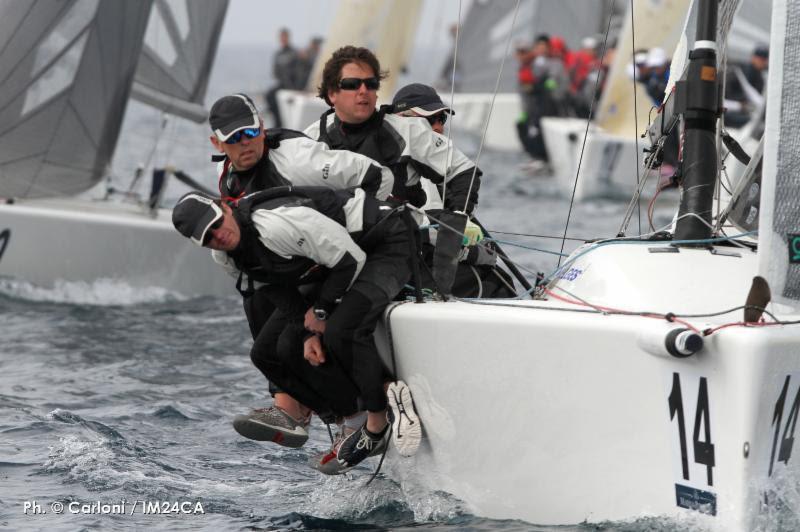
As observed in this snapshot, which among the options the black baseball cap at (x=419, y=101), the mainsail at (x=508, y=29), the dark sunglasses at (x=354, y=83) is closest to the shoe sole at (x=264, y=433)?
the dark sunglasses at (x=354, y=83)

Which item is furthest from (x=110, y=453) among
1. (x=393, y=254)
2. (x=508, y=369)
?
(x=508, y=369)

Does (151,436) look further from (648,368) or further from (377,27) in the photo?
(377,27)

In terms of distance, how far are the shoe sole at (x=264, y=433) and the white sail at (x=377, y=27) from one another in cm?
1486

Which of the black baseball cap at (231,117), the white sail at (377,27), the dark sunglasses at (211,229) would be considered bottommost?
the dark sunglasses at (211,229)

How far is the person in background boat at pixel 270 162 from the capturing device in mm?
3646

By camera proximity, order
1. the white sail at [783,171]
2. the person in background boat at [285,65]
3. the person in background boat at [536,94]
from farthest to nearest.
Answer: the person in background boat at [285,65] < the person in background boat at [536,94] < the white sail at [783,171]

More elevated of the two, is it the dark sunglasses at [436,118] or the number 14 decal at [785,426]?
the dark sunglasses at [436,118]

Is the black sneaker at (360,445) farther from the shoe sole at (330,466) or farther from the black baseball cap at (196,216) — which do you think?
the black baseball cap at (196,216)

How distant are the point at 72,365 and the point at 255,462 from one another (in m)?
1.70

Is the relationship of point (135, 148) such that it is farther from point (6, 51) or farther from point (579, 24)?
point (6, 51)

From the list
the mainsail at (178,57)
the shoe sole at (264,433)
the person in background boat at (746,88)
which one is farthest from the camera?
the person in background boat at (746,88)

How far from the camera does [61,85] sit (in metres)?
7.56

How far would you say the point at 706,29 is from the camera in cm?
371

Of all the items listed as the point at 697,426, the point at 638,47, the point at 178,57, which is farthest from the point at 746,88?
the point at 697,426
